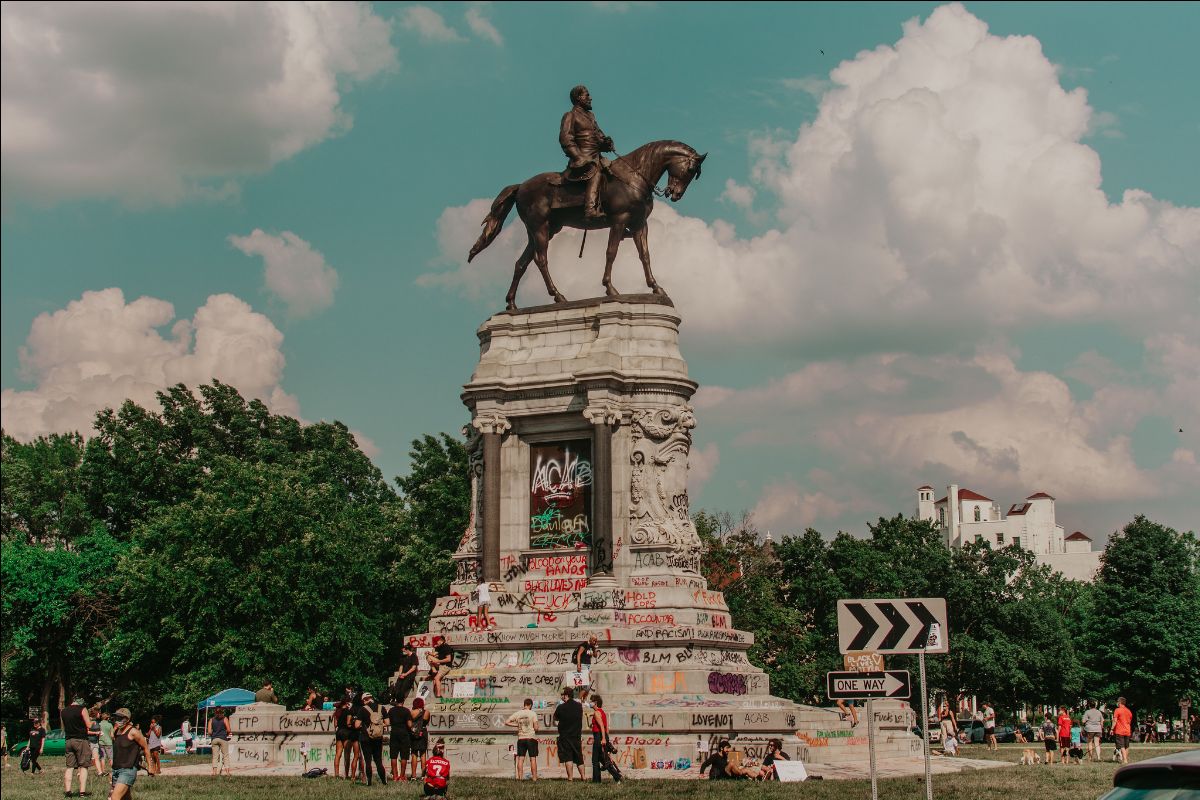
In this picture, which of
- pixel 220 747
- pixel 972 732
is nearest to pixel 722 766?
pixel 220 747

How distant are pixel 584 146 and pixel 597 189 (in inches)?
55.3

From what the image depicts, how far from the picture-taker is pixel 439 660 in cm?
3581

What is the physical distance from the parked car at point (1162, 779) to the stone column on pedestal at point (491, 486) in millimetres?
29685

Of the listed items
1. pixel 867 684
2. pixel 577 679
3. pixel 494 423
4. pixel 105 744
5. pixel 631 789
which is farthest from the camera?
pixel 105 744

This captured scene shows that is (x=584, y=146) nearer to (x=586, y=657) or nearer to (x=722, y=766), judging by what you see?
(x=586, y=657)

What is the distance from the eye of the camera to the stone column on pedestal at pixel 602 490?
36469 mm

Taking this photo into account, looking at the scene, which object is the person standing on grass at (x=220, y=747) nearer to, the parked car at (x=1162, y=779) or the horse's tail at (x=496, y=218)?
the horse's tail at (x=496, y=218)

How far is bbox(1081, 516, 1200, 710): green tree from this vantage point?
6794 centimetres

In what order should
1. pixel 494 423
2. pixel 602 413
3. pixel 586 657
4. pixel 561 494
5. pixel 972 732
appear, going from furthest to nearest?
pixel 972 732 < pixel 494 423 < pixel 561 494 < pixel 602 413 < pixel 586 657

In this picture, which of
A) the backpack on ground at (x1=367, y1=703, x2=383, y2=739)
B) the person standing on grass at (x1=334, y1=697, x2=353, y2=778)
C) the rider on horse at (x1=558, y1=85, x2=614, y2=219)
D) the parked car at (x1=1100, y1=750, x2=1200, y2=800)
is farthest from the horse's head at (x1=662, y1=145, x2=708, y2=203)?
the parked car at (x1=1100, y1=750, x2=1200, y2=800)

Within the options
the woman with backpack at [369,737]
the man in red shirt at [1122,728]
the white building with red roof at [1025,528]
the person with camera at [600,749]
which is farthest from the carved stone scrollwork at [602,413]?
the white building with red roof at [1025,528]

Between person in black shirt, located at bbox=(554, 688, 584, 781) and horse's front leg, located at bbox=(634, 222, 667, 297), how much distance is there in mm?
14835

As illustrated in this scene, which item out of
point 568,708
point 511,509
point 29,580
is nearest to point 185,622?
point 29,580

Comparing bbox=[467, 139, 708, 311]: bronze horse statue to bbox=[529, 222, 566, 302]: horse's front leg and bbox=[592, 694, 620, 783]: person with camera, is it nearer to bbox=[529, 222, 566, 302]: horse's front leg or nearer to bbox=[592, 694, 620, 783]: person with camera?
bbox=[529, 222, 566, 302]: horse's front leg
